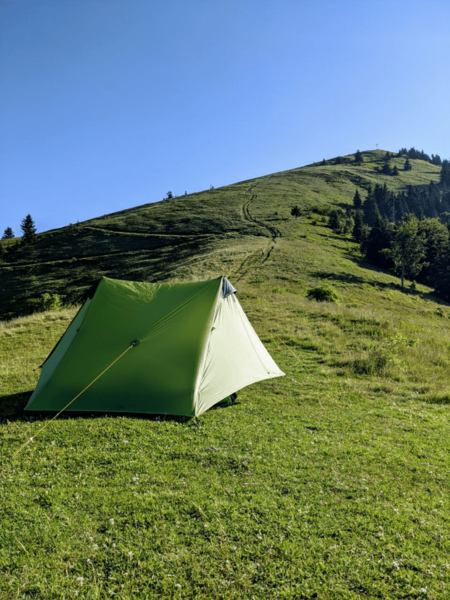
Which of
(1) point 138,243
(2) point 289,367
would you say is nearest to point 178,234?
(1) point 138,243

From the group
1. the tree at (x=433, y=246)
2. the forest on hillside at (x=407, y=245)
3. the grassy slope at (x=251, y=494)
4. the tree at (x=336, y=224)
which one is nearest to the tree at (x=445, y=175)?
the forest on hillside at (x=407, y=245)

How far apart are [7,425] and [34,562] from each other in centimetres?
471

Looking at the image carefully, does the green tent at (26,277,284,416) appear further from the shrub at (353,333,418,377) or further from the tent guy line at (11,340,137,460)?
the shrub at (353,333,418,377)

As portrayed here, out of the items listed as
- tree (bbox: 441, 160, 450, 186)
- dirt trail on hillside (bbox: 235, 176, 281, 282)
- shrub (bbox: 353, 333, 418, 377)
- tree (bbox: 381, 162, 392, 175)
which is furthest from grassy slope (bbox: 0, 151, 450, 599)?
tree (bbox: 381, 162, 392, 175)

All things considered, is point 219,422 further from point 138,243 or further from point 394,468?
point 138,243

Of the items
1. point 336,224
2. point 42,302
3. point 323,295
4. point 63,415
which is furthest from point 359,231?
point 63,415

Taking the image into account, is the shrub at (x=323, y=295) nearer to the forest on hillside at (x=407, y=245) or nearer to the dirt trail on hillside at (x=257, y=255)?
the dirt trail on hillside at (x=257, y=255)

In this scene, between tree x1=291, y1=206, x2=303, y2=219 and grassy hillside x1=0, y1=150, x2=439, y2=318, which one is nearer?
grassy hillside x1=0, y1=150, x2=439, y2=318

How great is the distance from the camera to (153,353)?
9633 millimetres

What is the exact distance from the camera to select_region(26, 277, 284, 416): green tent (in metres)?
9.10

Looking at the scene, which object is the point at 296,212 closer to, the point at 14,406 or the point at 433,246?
the point at 433,246

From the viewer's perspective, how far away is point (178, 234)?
79750 mm

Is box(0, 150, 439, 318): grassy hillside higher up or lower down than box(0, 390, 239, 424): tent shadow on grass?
higher up

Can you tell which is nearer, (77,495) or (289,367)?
(77,495)
